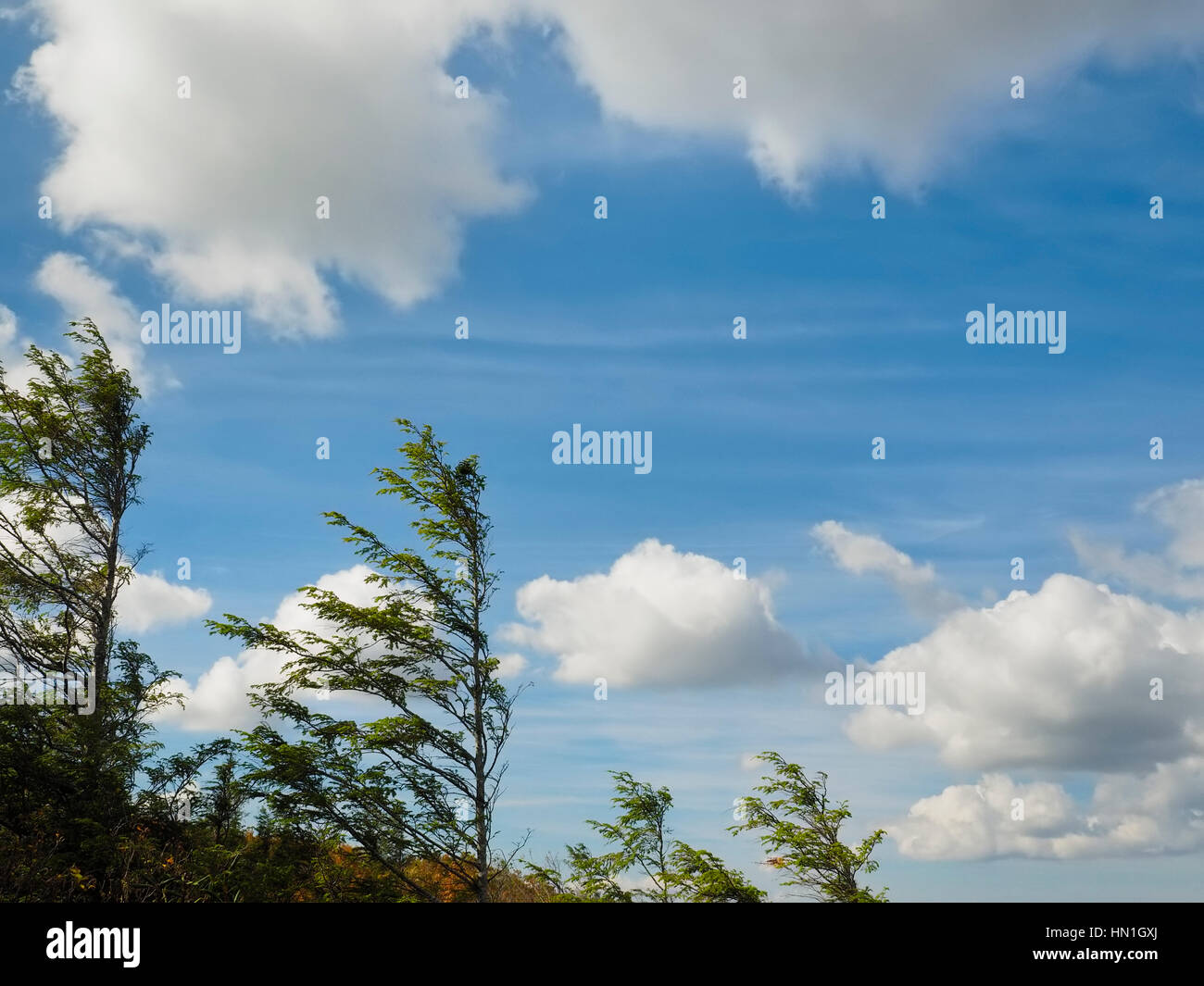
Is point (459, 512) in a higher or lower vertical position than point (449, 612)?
higher

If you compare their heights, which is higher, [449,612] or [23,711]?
[449,612]

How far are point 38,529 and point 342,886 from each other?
1135 cm

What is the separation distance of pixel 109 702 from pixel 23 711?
2370 mm

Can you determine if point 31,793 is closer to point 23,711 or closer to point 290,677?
point 23,711

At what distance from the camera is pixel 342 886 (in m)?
16.6

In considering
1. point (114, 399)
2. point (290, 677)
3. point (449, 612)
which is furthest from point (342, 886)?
point (114, 399)

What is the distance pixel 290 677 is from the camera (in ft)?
59.3
